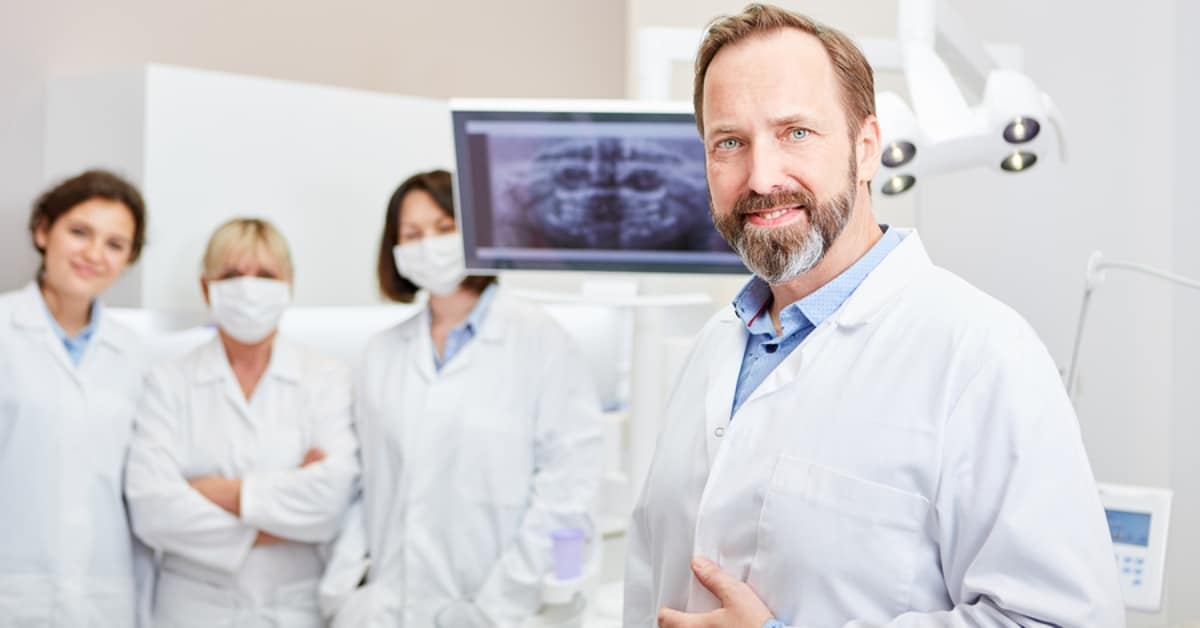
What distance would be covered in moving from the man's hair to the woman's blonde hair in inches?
59.2

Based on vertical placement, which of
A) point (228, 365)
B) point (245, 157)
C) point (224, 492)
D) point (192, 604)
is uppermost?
point (245, 157)

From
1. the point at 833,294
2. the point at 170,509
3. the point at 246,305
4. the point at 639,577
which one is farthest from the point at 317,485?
the point at 833,294

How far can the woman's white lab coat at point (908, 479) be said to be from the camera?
0.94m

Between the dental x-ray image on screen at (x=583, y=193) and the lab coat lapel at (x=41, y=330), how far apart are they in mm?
785

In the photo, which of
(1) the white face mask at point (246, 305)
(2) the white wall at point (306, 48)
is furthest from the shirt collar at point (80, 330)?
(2) the white wall at point (306, 48)

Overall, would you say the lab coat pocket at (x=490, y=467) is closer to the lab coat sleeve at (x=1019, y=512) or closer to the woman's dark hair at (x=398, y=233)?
the woman's dark hair at (x=398, y=233)

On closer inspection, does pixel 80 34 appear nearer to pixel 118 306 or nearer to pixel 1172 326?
pixel 118 306

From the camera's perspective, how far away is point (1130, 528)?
182cm

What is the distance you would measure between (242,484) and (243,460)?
9 centimetres

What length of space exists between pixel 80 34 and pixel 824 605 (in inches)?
97.0

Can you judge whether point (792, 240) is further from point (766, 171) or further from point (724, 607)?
point (724, 607)

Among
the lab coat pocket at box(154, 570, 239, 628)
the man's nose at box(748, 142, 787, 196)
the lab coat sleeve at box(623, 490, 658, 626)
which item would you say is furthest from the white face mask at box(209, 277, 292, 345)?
the man's nose at box(748, 142, 787, 196)

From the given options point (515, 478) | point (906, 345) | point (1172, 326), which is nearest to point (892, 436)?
point (906, 345)

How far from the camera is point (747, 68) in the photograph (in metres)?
1.10
